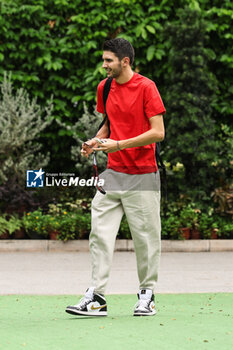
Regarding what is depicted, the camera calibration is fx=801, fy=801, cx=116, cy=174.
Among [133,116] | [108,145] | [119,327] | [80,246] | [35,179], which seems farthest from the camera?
[80,246]

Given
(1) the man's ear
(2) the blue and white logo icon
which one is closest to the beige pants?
(2) the blue and white logo icon

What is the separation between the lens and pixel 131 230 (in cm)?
591

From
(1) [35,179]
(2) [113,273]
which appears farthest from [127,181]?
(2) [113,273]

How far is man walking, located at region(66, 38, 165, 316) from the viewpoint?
5.75m

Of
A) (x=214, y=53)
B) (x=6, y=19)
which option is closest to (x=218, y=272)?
(x=214, y=53)

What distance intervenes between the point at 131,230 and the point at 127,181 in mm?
368

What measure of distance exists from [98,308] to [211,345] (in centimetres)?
122

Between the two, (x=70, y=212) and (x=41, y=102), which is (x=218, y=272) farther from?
(x=41, y=102)

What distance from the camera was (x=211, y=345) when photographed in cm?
483

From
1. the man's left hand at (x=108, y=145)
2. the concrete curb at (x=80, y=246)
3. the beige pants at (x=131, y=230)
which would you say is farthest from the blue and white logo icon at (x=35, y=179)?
the concrete curb at (x=80, y=246)

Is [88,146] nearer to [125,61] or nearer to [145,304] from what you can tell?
[125,61]

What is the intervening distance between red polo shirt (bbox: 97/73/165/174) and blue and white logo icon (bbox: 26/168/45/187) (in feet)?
2.04

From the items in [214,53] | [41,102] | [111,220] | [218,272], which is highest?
[214,53]

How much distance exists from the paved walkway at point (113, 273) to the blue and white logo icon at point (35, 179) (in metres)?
2.02
